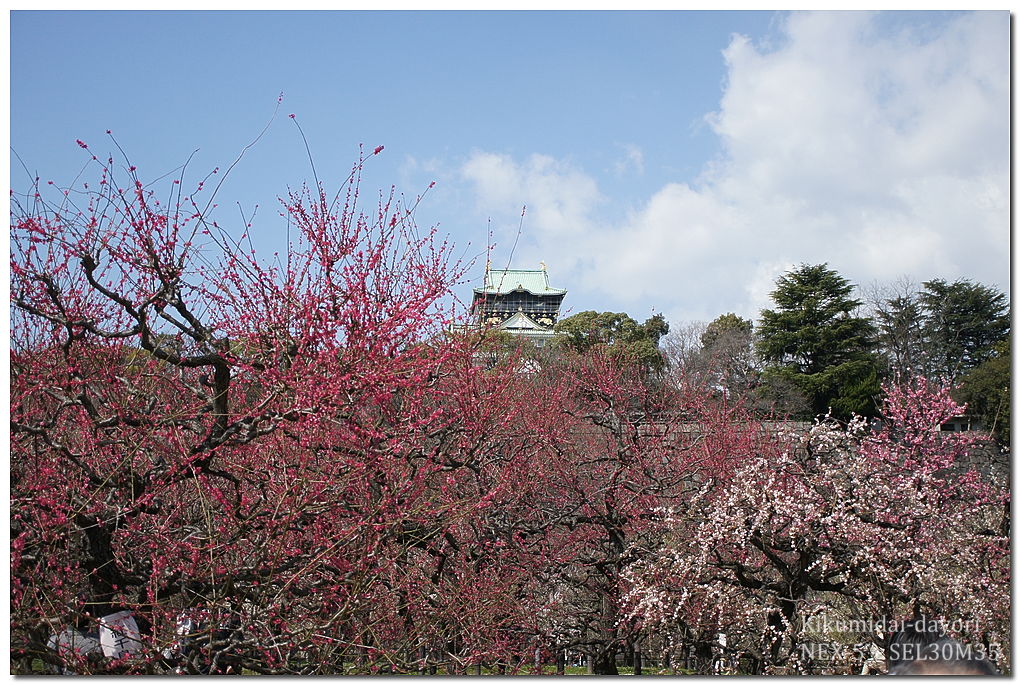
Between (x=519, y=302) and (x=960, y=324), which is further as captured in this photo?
(x=519, y=302)

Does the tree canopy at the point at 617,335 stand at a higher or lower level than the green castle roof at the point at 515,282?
higher

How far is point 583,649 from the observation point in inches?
179

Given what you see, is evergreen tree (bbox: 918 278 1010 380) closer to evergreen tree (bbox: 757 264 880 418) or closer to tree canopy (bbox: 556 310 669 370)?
evergreen tree (bbox: 757 264 880 418)

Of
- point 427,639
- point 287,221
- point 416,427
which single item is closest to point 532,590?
point 427,639

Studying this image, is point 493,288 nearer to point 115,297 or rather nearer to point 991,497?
point 115,297

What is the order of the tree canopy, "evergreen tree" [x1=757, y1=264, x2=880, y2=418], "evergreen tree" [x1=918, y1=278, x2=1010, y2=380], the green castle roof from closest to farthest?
the green castle roof → "evergreen tree" [x1=918, y1=278, x2=1010, y2=380] → "evergreen tree" [x1=757, y1=264, x2=880, y2=418] → the tree canopy

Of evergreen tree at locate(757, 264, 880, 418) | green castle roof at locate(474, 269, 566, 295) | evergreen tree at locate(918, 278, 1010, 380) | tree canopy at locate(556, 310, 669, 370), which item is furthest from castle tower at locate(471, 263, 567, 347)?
evergreen tree at locate(918, 278, 1010, 380)

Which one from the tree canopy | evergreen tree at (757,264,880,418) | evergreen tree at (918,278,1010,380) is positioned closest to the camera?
evergreen tree at (918,278,1010,380)

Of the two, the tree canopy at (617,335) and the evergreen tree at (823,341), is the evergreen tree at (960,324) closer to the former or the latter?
the evergreen tree at (823,341)

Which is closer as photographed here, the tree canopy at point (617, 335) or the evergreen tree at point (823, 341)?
the evergreen tree at point (823, 341)

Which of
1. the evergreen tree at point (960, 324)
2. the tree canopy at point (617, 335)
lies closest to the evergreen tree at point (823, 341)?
the evergreen tree at point (960, 324)

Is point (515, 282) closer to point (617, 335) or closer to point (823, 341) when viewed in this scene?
point (823, 341)

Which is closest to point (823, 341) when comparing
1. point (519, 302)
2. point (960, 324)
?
point (960, 324)

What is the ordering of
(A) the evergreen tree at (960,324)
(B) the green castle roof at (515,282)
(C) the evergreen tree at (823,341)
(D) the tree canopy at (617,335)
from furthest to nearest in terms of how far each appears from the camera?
(D) the tree canopy at (617,335) < (C) the evergreen tree at (823,341) < (A) the evergreen tree at (960,324) < (B) the green castle roof at (515,282)
